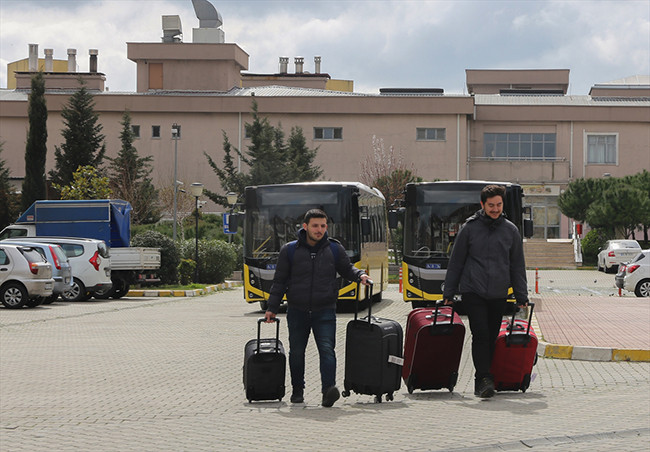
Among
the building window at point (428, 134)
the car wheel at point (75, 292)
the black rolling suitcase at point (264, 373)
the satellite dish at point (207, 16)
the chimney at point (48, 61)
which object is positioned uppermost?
the satellite dish at point (207, 16)

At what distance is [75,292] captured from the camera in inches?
1141

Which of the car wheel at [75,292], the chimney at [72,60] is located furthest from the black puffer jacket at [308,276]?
the chimney at [72,60]

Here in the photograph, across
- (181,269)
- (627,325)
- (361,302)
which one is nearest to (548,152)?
(181,269)

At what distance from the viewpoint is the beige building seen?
68.7 m

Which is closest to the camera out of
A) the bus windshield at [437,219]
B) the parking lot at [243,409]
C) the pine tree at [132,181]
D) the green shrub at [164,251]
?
the parking lot at [243,409]

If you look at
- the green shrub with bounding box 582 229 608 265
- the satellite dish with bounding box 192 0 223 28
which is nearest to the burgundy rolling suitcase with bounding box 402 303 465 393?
the green shrub with bounding box 582 229 608 265

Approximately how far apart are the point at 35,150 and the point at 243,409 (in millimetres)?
49355

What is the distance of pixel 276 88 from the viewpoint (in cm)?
7519

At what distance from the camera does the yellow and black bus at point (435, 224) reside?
22734 millimetres

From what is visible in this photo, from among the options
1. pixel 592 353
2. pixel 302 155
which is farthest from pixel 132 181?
pixel 592 353

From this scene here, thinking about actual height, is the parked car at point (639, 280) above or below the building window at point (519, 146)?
below

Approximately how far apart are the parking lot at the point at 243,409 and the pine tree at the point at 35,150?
4027 centimetres

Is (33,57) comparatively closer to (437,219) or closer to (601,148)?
(601,148)

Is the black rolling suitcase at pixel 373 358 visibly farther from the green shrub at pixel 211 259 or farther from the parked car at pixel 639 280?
the green shrub at pixel 211 259
